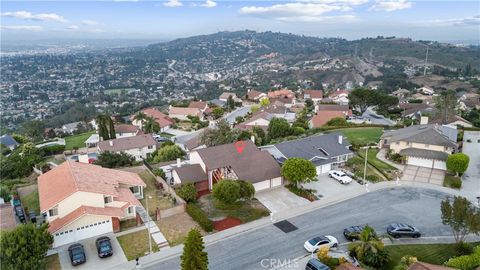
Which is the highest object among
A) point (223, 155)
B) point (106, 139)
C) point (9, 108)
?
point (223, 155)

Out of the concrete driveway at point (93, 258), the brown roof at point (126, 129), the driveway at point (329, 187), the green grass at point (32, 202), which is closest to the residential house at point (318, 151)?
the driveway at point (329, 187)

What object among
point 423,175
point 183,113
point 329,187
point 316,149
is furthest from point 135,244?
point 183,113

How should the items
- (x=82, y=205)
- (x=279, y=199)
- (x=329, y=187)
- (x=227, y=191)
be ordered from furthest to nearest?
1. (x=329, y=187)
2. (x=279, y=199)
3. (x=227, y=191)
4. (x=82, y=205)

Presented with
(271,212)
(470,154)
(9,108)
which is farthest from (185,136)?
(9,108)

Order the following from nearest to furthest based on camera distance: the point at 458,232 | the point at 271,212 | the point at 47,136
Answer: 1. the point at 458,232
2. the point at 271,212
3. the point at 47,136

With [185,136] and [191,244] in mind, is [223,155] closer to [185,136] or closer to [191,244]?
[191,244]

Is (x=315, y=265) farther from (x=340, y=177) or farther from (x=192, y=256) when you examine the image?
(x=340, y=177)
